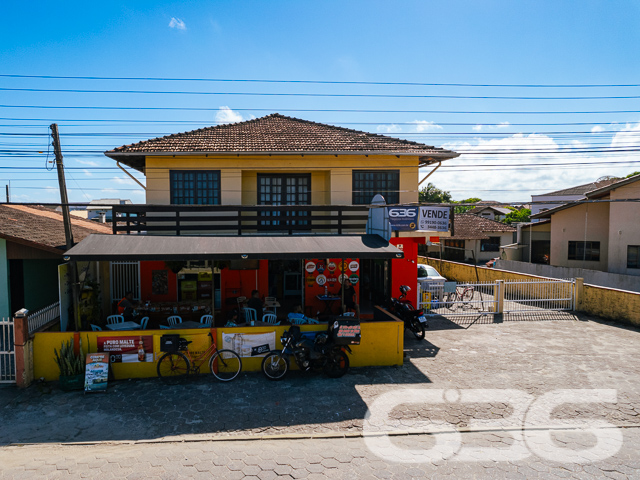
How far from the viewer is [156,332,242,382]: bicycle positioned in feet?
29.6

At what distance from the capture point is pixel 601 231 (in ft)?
74.5

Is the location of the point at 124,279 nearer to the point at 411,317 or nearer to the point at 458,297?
the point at 411,317

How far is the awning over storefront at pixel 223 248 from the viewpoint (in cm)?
947

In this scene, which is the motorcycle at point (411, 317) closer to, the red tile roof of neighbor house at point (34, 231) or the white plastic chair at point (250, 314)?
the white plastic chair at point (250, 314)

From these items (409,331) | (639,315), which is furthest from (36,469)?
(639,315)

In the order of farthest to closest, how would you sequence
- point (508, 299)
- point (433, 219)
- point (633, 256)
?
point (633, 256) < point (508, 299) < point (433, 219)

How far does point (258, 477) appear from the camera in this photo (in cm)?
→ 562

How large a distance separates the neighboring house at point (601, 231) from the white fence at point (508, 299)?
537cm

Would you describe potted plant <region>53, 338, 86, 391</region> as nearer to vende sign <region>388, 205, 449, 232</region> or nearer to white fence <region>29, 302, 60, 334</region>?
white fence <region>29, 302, 60, 334</region>

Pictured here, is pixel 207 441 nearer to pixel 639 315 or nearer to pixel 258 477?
pixel 258 477

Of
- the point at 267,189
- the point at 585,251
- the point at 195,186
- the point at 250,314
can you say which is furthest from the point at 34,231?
the point at 585,251

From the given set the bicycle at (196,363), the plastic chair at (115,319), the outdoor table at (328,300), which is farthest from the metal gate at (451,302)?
the plastic chair at (115,319)

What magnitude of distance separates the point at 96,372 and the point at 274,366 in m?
3.93

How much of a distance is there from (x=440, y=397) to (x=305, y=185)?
382 inches
